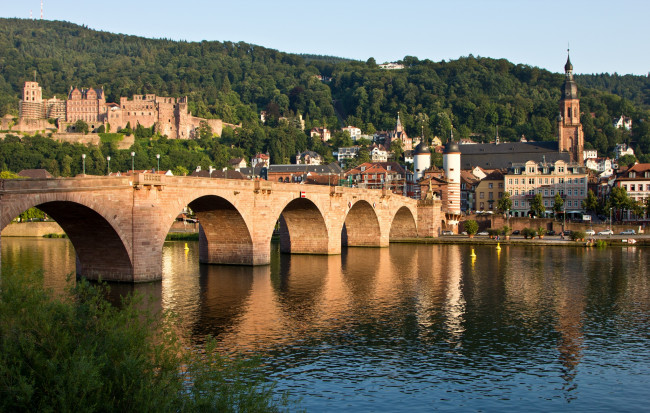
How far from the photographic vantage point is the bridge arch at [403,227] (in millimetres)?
90188

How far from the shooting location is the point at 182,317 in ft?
112

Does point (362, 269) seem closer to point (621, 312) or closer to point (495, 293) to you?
point (495, 293)

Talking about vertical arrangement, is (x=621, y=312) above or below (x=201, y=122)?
below

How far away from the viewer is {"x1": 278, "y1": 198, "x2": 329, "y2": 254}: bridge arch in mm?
63469

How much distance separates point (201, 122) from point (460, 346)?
157812 mm

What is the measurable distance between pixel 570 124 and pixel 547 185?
4161 centimetres

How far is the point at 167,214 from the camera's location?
141ft

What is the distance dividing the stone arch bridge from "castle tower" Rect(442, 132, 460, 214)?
2806 centimetres

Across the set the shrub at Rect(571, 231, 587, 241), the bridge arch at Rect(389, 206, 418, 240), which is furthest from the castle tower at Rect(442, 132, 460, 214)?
the shrub at Rect(571, 231, 587, 241)

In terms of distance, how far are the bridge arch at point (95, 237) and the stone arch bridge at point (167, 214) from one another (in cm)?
5

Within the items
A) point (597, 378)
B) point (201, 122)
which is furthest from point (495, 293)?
point (201, 122)

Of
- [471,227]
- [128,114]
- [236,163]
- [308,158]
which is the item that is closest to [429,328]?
[471,227]

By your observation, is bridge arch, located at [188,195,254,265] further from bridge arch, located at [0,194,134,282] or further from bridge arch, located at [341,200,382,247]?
bridge arch, located at [341,200,382,247]

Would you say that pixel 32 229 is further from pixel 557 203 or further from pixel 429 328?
pixel 429 328
